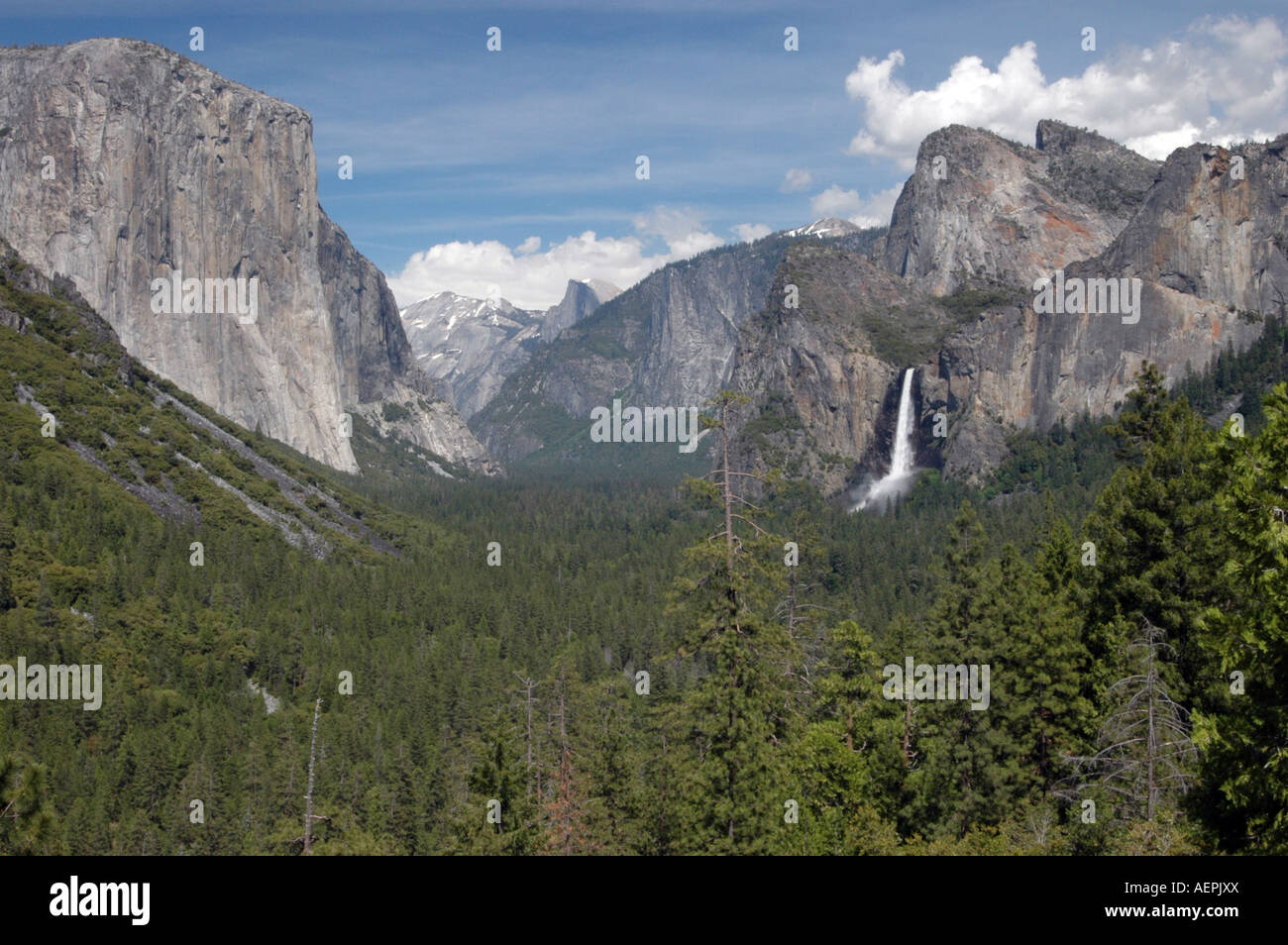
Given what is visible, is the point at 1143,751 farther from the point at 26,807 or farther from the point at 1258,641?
the point at 26,807

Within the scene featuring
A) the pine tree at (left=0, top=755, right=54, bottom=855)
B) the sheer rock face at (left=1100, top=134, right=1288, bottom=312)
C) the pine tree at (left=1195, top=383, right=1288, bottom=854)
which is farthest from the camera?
the sheer rock face at (left=1100, top=134, right=1288, bottom=312)

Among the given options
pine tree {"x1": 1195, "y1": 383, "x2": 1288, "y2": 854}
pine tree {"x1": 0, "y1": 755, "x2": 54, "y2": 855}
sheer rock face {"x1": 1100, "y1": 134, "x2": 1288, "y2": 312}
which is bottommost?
pine tree {"x1": 0, "y1": 755, "x2": 54, "y2": 855}

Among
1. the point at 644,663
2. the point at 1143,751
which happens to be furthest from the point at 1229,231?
the point at 1143,751

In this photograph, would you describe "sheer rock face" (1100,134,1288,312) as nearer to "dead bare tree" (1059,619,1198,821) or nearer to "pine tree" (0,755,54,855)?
"dead bare tree" (1059,619,1198,821)

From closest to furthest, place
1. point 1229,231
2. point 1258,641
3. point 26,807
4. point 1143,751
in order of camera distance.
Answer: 1. point 1258,641
2. point 26,807
3. point 1143,751
4. point 1229,231

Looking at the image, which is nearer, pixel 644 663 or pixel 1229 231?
pixel 644 663

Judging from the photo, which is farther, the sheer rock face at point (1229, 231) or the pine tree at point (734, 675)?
the sheer rock face at point (1229, 231)

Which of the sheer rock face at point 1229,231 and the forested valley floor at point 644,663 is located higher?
the sheer rock face at point 1229,231

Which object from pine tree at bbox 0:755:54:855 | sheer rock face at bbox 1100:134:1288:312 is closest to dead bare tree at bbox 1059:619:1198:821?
pine tree at bbox 0:755:54:855

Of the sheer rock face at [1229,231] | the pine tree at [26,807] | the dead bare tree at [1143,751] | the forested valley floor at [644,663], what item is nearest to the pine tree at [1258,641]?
the forested valley floor at [644,663]

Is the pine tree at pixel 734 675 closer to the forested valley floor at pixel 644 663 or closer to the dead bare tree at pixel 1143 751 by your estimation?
the forested valley floor at pixel 644 663
